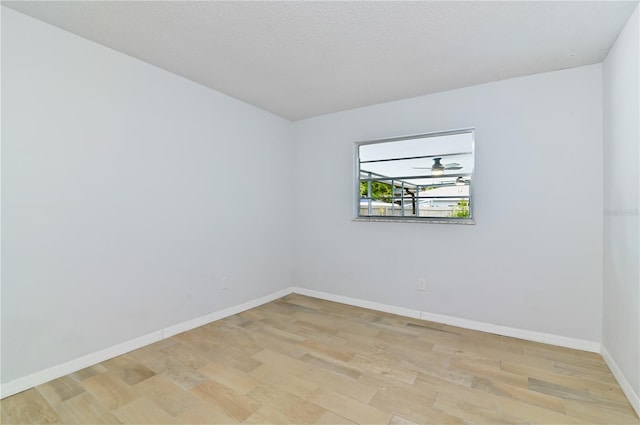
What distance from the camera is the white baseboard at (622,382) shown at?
70.7 inches

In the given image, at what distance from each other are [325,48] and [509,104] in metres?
1.82

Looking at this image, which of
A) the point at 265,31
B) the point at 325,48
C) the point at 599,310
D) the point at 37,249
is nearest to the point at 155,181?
the point at 37,249

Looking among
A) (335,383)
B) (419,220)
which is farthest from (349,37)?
(335,383)

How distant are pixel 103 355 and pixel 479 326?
3300 millimetres

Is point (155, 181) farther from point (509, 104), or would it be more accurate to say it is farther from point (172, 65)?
point (509, 104)

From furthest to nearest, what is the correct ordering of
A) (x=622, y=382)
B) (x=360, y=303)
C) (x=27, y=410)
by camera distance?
(x=360, y=303)
(x=622, y=382)
(x=27, y=410)

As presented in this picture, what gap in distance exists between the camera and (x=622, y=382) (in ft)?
6.64

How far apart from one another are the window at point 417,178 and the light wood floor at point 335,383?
125 centimetres

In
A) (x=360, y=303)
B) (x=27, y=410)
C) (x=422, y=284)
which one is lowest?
(x=27, y=410)

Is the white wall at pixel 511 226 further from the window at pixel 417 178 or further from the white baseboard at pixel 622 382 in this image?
→ the white baseboard at pixel 622 382

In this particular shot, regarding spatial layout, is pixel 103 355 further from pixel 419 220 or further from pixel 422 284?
pixel 419 220

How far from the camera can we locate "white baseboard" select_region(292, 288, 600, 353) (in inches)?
103

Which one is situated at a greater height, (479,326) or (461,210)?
(461,210)

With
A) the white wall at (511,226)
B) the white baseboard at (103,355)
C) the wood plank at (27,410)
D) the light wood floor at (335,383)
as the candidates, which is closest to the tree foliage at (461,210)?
the white wall at (511,226)
